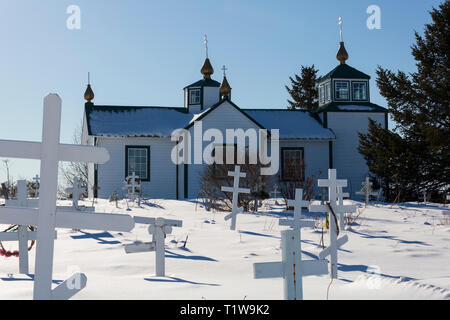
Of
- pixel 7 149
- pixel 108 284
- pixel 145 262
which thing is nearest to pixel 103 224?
pixel 7 149

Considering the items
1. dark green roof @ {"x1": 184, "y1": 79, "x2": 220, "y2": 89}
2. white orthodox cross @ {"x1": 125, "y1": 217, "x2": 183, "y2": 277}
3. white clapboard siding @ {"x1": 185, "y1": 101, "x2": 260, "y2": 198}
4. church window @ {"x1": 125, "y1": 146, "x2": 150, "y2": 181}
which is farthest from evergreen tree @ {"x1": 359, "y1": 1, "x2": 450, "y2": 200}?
white orthodox cross @ {"x1": 125, "y1": 217, "x2": 183, "y2": 277}

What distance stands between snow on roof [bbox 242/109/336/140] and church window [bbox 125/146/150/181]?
5.69 meters

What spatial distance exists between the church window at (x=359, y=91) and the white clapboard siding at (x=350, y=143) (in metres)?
1.07

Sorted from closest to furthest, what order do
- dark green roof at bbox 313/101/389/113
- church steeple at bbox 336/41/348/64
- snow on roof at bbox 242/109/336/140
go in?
snow on roof at bbox 242/109/336/140 → dark green roof at bbox 313/101/389/113 → church steeple at bbox 336/41/348/64

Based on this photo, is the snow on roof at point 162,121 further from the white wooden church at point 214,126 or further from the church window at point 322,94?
the church window at point 322,94

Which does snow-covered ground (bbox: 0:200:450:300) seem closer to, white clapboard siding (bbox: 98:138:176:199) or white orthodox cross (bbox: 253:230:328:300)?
white orthodox cross (bbox: 253:230:328:300)

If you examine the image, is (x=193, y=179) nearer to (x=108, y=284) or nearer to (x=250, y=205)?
(x=250, y=205)

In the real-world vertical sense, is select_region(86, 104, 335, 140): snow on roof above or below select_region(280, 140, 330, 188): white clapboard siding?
above

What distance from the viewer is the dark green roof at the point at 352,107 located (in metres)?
24.8

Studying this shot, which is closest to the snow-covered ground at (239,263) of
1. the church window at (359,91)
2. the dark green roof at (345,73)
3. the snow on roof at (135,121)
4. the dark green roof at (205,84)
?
the snow on roof at (135,121)

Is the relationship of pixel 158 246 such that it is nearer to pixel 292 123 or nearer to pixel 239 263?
pixel 239 263

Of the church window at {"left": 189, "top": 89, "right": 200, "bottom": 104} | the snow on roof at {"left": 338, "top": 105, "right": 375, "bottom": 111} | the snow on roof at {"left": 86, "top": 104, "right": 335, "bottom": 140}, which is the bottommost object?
the snow on roof at {"left": 86, "top": 104, "right": 335, "bottom": 140}

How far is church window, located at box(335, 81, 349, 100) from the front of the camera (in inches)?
1008

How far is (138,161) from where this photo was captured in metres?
23.1
